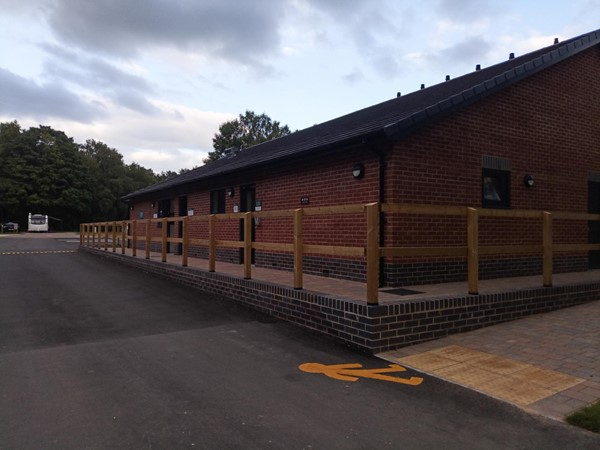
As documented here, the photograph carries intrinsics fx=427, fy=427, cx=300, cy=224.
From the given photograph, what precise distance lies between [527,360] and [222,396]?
10.5 feet

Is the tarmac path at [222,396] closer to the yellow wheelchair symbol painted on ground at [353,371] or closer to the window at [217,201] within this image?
the yellow wheelchair symbol painted on ground at [353,371]

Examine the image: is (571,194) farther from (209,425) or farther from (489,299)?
(209,425)

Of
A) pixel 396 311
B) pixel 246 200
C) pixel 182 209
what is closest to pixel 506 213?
pixel 396 311

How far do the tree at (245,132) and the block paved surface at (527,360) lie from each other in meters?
57.9

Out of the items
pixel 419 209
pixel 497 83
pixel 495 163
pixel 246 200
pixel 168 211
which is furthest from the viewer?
pixel 168 211

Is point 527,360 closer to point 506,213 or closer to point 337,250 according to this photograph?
point 337,250

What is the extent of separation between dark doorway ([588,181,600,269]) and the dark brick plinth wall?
3.72 meters

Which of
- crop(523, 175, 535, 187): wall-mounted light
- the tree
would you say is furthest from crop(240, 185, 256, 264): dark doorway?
the tree

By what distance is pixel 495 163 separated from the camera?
28.0ft

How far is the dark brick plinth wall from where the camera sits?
4.95m

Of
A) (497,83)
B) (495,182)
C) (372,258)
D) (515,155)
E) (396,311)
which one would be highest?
(497,83)

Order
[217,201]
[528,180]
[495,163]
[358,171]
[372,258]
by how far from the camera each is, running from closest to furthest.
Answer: [372,258], [358,171], [495,163], [528,180], [217,201]

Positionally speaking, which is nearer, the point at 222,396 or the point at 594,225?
the point at 222,396

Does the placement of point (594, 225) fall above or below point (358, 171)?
below
